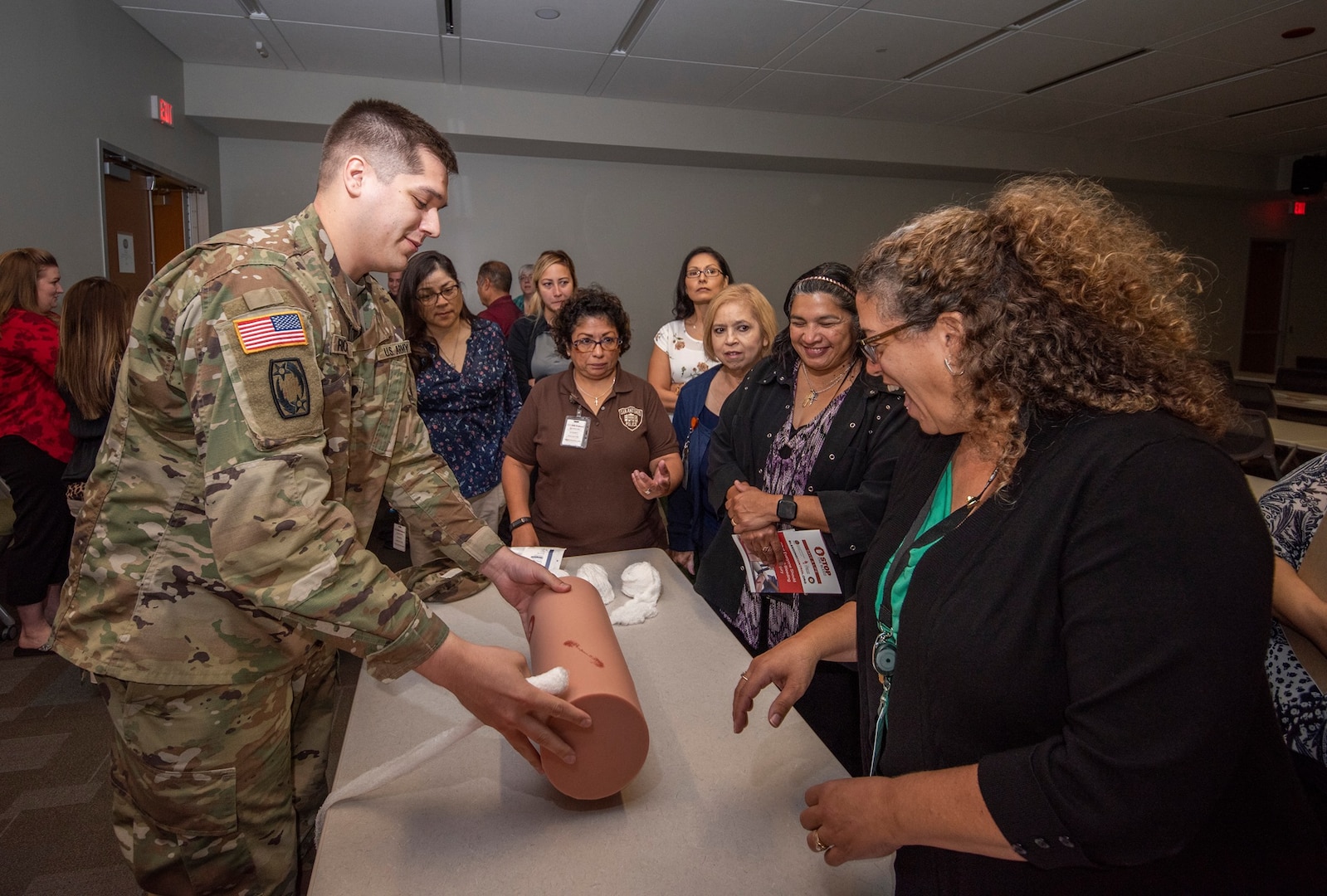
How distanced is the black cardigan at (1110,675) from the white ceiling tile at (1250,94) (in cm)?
685

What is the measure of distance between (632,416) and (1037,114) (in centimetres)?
611

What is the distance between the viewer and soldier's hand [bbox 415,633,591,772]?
0.94 meters

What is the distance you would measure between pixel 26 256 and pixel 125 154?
1.72 metres

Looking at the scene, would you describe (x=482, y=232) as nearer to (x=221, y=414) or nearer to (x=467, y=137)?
(x=467, y=137)

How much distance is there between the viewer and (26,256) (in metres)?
3.02

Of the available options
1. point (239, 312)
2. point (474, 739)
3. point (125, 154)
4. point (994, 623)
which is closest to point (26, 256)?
point (125, 154)

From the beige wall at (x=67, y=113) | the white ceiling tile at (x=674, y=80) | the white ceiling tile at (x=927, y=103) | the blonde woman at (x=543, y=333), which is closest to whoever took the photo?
the beige wall at (x=67, y=113)

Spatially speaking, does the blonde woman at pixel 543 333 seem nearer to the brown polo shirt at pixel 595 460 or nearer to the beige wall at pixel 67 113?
Answer: the brown polo shirt at pixel 595 460

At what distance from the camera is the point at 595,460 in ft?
7.94

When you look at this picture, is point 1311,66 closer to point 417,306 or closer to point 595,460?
point 595,460

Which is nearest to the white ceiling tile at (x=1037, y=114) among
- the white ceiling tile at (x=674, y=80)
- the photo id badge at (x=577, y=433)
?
the white ceiling tile at (x=674, y=80)

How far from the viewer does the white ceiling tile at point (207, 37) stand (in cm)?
444

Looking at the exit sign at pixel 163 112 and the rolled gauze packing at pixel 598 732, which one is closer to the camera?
the rolled gauze packing at pixel 598 732

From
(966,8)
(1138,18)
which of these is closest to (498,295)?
(966,8)
